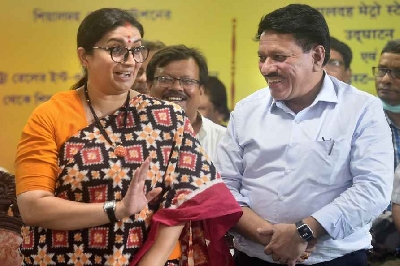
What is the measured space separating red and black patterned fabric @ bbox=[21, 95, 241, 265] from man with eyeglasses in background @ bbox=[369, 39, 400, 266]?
119cm

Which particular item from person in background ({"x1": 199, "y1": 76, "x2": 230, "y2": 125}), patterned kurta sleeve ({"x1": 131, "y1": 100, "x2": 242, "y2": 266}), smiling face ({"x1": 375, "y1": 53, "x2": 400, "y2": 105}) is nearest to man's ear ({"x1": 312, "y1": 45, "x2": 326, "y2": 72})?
patterned kurta sleeve ({"x1": 131, "y1": 100, "x2": 242, "y2": 266})

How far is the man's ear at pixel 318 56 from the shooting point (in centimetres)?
225

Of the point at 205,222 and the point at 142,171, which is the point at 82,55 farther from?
the point at 205,222

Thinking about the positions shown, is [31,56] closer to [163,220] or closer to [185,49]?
[185,49]

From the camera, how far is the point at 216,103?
4.18 m

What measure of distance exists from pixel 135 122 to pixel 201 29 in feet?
7.63

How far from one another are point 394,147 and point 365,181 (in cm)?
114

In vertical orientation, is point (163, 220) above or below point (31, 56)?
below

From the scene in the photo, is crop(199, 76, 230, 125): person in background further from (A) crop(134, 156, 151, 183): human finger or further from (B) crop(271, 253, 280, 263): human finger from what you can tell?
(A) crop(134, 156, 151, 183): human finger

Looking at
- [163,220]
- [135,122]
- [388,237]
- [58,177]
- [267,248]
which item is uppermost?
[135,122]

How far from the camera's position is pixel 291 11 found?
2.23 metres

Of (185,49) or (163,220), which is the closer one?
(163,220)

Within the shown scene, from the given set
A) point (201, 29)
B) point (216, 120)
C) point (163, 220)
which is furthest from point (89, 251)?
point (201, 29)

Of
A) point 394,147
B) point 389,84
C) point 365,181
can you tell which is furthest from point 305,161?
point 389,84
